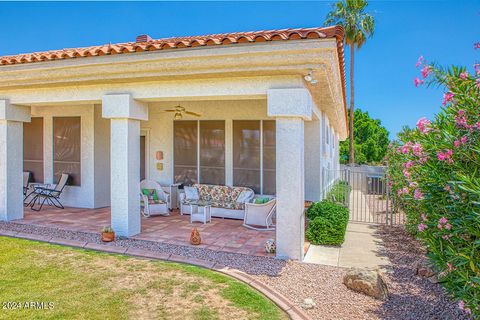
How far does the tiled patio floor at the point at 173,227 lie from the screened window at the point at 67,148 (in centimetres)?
160

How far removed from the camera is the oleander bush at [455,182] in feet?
11.2

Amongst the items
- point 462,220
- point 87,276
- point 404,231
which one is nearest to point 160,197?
point 87,276

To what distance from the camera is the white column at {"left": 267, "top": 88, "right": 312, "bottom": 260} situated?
7.07m

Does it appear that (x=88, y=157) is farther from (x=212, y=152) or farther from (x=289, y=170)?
(x=289, y=170)

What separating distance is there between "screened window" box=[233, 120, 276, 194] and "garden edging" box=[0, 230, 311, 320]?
17.4 feet

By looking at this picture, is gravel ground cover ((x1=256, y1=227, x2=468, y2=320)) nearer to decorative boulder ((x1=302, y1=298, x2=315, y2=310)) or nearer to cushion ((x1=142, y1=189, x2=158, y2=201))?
decorative boulder ((x1=302, y1=298, x2=315, y2=310))

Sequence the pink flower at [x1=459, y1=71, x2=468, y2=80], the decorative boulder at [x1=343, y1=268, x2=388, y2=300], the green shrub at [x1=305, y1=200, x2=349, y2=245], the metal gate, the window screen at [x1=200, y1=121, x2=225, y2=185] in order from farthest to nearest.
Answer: the window screen at [x1=200, y1=121, x2=225, y2=185] → the metal gate → the green shrub at [x1=305, y1=200, x2=349, y2=245] → the decorative boulder at [x1=343, y1=268, x2=388, y2=300] → the pink flower at [x1=459, y1=71, x2=468, y2=80]

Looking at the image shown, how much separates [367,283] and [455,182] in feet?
10.1

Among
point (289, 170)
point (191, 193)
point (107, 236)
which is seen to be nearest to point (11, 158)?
point (107, 236)

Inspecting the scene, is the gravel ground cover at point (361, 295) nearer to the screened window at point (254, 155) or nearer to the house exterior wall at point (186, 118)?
the screened window at point (254, 155)

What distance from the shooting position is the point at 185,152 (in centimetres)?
1296

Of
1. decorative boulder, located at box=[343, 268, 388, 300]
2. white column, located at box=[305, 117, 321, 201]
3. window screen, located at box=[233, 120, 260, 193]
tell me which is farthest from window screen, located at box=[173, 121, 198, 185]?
decorative boulder, located at box=[343, 268, 388, 300]

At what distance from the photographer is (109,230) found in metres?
8.36

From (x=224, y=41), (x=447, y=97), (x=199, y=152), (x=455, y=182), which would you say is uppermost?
(x=224, y=41)
